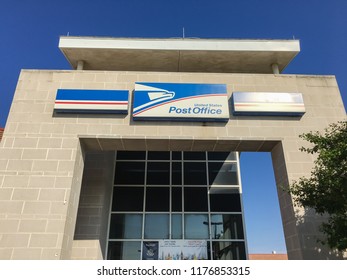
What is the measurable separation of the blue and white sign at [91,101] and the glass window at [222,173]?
21.5 feet

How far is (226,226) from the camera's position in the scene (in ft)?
43.2

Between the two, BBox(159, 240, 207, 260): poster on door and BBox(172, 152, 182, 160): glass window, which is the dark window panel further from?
BBox(159, 240, 207, 260): poster on door

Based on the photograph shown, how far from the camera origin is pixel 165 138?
9.80 m

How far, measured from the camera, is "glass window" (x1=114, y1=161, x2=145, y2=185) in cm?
1386

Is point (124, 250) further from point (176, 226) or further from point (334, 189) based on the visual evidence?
point (334, 189)

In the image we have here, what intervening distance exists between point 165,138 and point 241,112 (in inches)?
119

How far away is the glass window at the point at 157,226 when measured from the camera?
12.7 m

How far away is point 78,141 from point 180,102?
399cm

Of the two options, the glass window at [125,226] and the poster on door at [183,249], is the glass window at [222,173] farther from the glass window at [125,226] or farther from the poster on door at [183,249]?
the glass window at [125,226]

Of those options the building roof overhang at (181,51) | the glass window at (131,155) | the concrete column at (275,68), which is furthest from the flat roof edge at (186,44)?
the glass window at (131,155)

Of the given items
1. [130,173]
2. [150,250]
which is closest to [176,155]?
[130,173]

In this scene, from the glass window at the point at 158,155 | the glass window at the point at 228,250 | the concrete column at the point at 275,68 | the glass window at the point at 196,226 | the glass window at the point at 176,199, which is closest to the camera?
the concrete column at the point at 275,68
